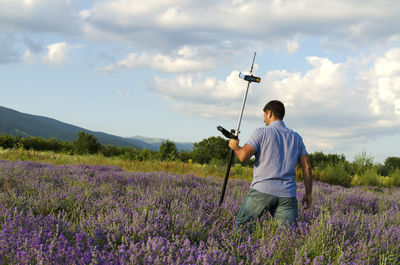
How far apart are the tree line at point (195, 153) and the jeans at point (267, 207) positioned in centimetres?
983

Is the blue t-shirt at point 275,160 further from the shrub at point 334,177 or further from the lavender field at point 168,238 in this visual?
the shrub at point 334,177

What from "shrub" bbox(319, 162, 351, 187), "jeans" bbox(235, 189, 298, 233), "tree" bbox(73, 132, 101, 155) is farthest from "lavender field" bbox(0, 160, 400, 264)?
"tree" bbox(73, 132, 101, 155)

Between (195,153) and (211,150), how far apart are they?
97 centimetres

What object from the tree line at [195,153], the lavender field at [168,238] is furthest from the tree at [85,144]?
the lavender field at [168,238]

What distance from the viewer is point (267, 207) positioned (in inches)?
142

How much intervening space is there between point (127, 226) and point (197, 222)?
72cm

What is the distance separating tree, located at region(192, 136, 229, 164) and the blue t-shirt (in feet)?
48.5

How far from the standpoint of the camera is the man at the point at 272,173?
11.7 feet

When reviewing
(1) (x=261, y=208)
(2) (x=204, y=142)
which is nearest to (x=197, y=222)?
(1) (x=261, y=208)

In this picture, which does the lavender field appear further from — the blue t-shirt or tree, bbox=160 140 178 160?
tree, bbox=160 140 178 160

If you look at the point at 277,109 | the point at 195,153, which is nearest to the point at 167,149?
the point at 195,153

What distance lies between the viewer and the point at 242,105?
16.1 ft

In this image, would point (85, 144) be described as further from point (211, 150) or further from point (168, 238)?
point (168, 238)

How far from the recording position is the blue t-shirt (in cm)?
358
